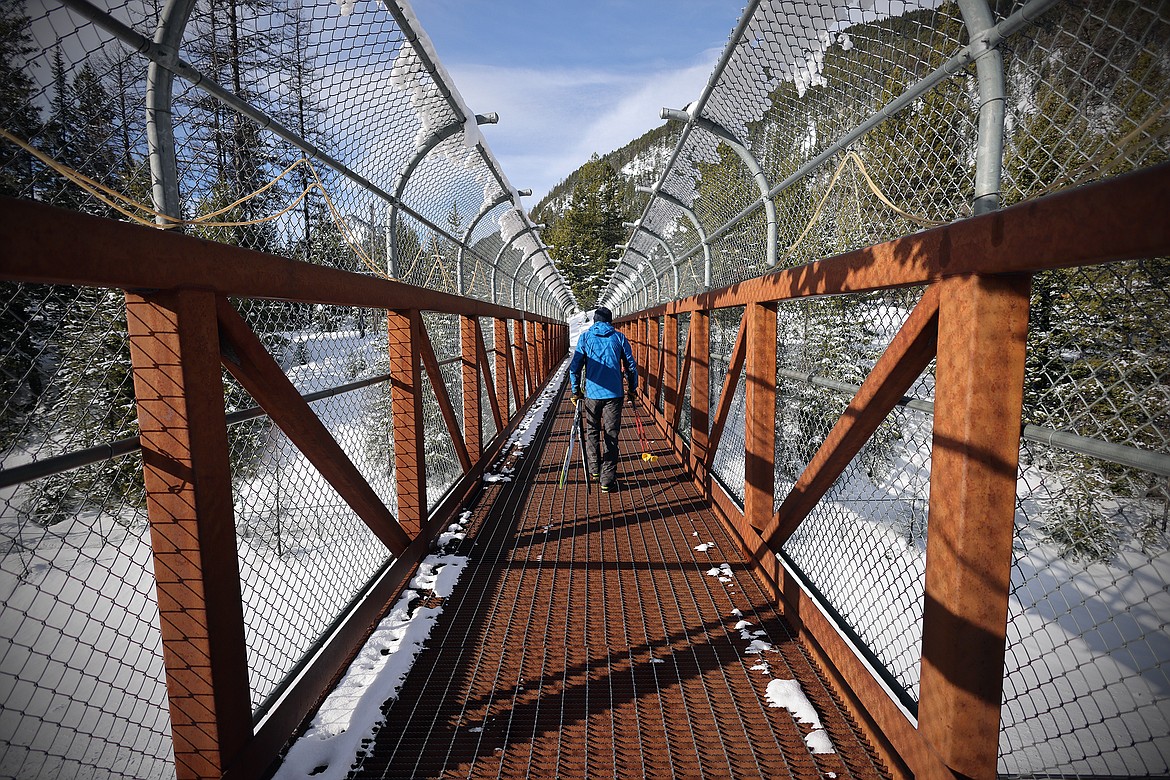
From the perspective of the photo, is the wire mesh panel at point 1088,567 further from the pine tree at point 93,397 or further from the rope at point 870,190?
the pine tree at point 93,397

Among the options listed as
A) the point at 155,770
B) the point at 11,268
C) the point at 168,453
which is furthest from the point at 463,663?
the point at 155,770

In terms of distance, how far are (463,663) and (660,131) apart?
423 ft

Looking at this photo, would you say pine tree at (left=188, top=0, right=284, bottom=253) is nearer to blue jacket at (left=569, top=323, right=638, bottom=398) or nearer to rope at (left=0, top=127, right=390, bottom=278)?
rope at (left=0, top=127, right=390, bottom=278)

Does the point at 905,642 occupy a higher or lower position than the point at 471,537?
lower

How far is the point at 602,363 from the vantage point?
17.9 ft

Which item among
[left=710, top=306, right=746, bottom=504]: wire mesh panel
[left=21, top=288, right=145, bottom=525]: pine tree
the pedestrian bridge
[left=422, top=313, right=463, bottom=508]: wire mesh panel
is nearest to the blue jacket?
[left=710, top=306, right=746, bottom=504]: wire mesh panel

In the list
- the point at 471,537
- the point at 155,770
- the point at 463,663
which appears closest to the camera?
the point at 463,663

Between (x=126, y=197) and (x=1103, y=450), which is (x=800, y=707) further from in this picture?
(x=126, y=197)

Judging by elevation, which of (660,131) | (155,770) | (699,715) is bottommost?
(155,770)

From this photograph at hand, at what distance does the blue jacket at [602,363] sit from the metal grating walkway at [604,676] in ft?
5.81

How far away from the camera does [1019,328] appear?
4.97ft

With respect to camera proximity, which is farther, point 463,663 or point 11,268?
point 463,663

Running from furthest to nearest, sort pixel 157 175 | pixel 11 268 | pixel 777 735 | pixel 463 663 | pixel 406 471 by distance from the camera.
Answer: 1. pixel 406 471
2. pixel 463 663
3. pixel 777 735
4. pixel 157 175
5. pixel 11 268

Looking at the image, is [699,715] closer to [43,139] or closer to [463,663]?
[463,663]
